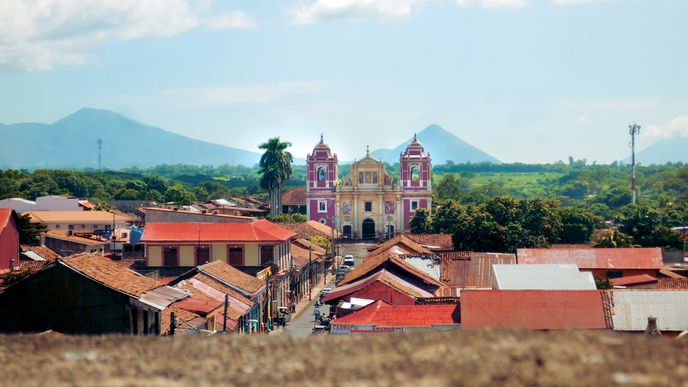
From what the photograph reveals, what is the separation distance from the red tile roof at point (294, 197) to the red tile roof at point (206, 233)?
Answer: 5797cm

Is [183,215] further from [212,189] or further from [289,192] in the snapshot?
[212,189]

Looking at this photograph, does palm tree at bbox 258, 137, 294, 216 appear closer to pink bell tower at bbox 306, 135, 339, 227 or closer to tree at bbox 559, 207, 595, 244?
pink bell tower at bbox 306, 135, 339, 227

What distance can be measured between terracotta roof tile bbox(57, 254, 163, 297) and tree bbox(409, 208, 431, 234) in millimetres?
55886

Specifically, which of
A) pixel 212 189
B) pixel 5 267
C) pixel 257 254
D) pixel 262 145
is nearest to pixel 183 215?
pixel 257 254

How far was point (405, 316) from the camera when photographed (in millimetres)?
24344

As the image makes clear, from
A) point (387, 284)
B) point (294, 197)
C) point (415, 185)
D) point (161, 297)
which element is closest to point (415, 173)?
point (415, 185)

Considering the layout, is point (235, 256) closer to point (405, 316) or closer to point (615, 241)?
point (405, 316)

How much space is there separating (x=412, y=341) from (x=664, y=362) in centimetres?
161

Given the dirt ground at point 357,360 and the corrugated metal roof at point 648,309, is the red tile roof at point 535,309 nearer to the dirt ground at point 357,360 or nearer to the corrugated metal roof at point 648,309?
the corrugated metal roof at point 648,309

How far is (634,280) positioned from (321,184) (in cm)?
5297

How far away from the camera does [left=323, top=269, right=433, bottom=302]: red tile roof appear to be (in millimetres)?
28469

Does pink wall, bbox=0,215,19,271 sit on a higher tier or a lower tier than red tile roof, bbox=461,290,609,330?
higher

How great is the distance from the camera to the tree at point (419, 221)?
244ft

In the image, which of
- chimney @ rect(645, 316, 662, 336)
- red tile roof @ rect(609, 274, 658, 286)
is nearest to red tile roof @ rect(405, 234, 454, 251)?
red tile roof @ rect(609, 274, 658, 286)
